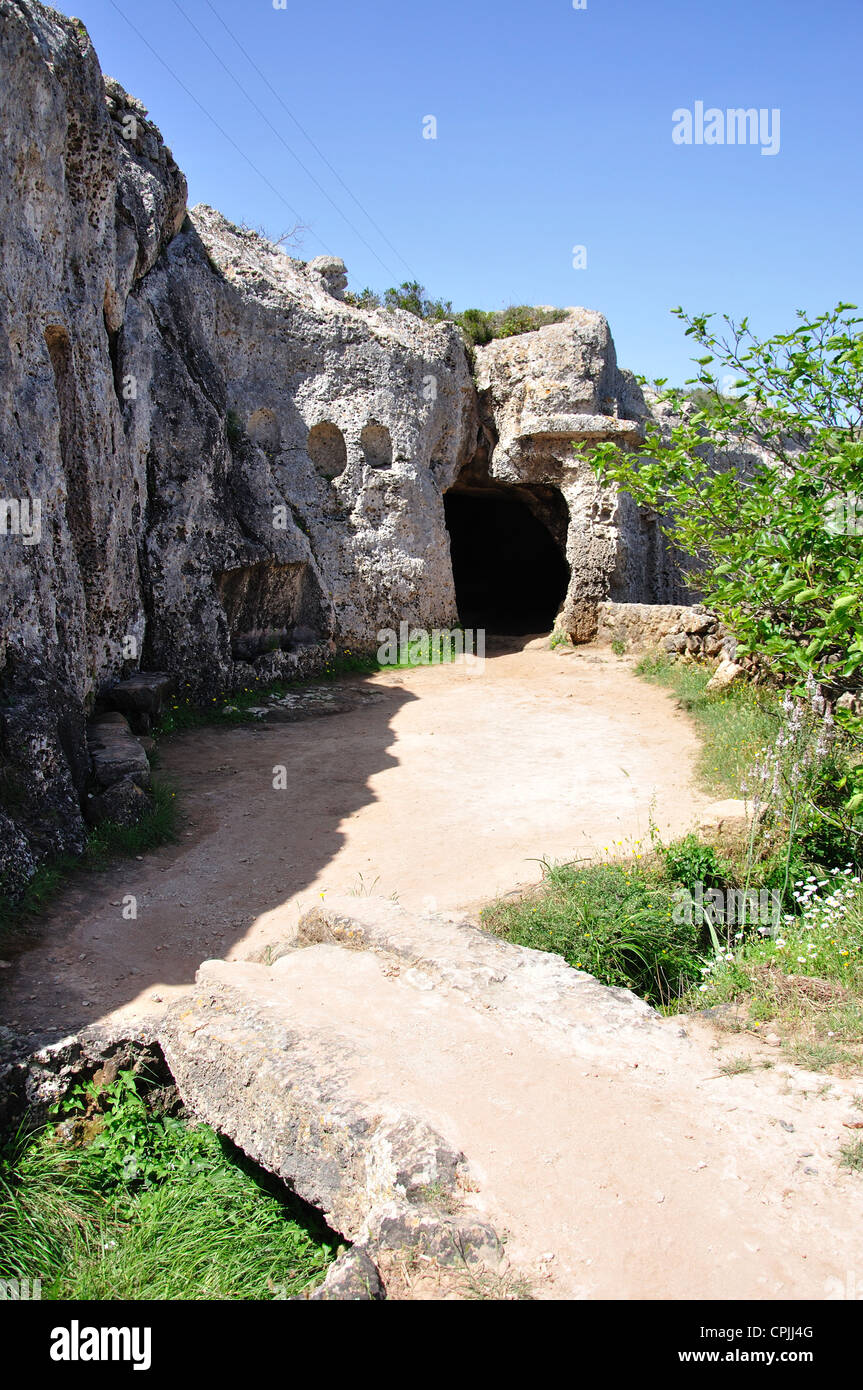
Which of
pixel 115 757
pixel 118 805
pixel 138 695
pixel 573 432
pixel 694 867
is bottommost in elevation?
pixel 694 867

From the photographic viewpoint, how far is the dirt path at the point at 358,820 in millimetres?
5742

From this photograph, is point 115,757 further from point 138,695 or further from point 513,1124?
point 513,1124

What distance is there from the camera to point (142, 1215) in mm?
3936

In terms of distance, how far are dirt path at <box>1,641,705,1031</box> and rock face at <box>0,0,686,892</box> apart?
34.0 inches

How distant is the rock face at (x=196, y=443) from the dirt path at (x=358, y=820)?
0.86 meters

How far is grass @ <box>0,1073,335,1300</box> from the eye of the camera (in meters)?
3.56

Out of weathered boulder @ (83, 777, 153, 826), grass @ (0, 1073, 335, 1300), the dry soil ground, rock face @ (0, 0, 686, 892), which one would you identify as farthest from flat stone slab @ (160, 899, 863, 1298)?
weathered boulder @ (83, 777, 153, 826)

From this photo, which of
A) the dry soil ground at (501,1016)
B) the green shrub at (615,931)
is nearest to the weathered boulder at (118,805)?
the dry soil ground at (501,1016)

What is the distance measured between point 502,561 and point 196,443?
503 inches

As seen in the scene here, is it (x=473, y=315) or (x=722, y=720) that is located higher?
(x=473, y=315)

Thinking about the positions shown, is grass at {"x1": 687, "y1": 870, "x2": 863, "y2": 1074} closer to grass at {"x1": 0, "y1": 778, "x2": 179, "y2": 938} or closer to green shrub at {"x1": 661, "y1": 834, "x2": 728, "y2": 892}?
green shrub at {"x1": 661, "y1": 834, "x2": 728, "y2": 892}

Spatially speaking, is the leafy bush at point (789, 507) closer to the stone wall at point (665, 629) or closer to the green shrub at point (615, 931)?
the green shrub at point (615, 931)

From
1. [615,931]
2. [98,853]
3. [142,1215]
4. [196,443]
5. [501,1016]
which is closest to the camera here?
[142,1215]

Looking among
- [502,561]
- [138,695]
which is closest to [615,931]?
[138,695]
